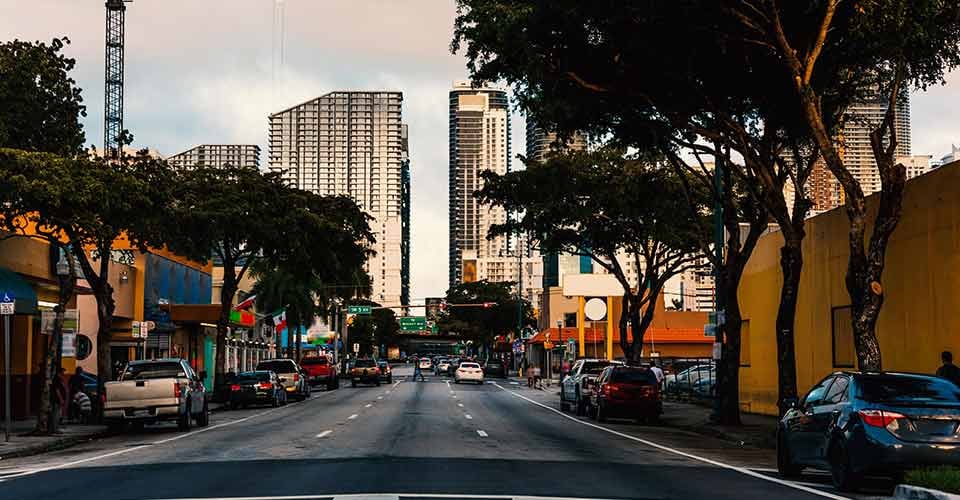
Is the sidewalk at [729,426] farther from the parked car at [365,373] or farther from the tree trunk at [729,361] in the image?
the parked car at [365,373]

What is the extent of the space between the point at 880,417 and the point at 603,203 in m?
29.0

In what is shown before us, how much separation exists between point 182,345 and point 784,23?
42892mm

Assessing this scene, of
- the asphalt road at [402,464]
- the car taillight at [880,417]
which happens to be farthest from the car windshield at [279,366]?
the car taillight at [880,417]

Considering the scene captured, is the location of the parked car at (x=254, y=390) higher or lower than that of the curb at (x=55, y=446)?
higher

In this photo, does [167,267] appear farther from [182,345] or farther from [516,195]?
[516,195]


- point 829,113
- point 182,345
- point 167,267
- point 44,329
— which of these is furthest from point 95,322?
point 829,113

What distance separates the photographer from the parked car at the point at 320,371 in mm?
67625

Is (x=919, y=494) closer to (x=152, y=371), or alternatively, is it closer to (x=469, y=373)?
(x=152, y=371)

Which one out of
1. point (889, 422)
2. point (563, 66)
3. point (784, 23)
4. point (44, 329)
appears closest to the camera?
point (889, 422)

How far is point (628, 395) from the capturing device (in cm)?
3409

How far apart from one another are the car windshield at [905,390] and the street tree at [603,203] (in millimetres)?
24901

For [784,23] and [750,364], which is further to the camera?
[750,364]

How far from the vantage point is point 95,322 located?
45312mm

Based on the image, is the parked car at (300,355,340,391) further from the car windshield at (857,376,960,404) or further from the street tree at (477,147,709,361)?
the car windshield at (857,376,960,404)
